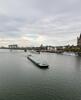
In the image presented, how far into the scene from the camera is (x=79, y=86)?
23312 millimetres

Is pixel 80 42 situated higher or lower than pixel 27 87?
higher

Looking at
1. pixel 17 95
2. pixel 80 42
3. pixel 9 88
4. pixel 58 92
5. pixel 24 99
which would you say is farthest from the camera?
pixel 80 42

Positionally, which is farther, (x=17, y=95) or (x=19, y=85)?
(x=19, y=85)

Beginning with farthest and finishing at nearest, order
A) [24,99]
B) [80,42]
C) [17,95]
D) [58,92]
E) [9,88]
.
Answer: [80,42], [9,88], [58,92], [17,95], [24,99]

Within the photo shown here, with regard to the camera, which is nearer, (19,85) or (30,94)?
(30,94)

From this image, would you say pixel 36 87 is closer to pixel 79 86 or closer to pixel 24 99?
pixel 24 99

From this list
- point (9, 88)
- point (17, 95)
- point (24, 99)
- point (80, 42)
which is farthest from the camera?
point (80, 42)

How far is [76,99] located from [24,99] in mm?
6642

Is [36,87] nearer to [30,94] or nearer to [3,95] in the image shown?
[30,94]

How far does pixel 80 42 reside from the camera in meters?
186

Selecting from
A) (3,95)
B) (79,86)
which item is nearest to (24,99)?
(3,95)

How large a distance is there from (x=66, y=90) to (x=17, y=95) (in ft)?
24.2

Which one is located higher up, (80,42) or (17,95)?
(80,42)

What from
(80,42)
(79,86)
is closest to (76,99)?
(79,86)
